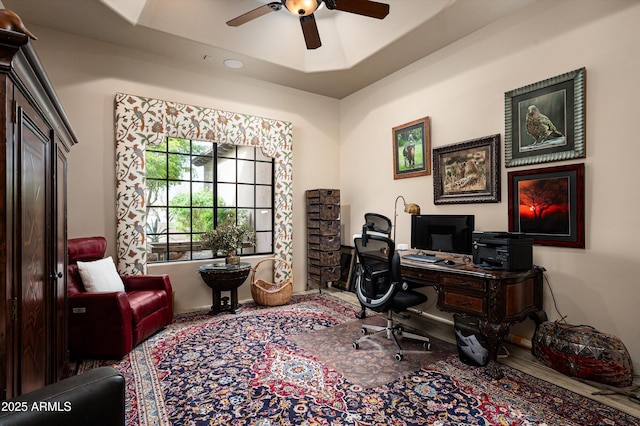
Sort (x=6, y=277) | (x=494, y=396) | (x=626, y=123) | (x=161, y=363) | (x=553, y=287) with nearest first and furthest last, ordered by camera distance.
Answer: (x=6, y=277) < (x=494, y=396) < (x=626, y=123) < (x=161, y=363) < (x=553, y=287)

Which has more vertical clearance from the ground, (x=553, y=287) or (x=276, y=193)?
(x=276, y=193)

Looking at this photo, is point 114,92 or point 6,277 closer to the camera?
point 6,277

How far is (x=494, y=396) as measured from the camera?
88.9 inches

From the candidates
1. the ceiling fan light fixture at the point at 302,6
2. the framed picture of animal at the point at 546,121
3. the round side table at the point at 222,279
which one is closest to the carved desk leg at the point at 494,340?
the framed picture of animal at the point at 546,121

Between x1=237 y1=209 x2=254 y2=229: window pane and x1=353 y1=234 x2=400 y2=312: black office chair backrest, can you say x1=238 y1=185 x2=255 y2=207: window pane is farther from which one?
x1=353 y1=234 x2=400 y2=312: black office chair backrest

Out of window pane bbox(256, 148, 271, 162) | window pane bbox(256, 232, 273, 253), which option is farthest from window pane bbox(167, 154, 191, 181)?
window pane bbox(256, 232, 273, 253)

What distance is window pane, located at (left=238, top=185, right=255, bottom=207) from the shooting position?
5060mm

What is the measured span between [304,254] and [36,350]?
4.00 m

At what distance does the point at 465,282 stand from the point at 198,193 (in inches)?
142

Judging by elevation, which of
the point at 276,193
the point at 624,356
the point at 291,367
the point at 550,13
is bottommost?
the point at 291,367

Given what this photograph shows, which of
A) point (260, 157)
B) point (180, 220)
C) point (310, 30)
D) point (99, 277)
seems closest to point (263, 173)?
point (260, 157)

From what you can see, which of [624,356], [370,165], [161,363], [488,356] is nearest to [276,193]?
[370,165]

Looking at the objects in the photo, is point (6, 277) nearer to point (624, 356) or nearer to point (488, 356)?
point (488, 356)

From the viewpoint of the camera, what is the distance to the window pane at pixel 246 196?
5060 mm
